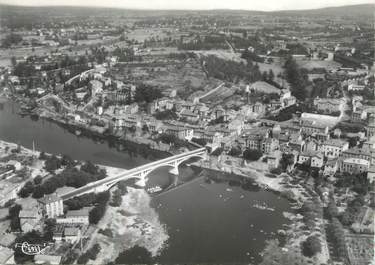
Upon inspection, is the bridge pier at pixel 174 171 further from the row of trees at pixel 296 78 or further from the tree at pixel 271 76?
the tree at pixel 271 76

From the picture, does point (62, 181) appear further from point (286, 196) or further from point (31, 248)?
point (286, 196)

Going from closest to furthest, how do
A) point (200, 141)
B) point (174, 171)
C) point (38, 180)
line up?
point (38, 180) < point (174, 171) < point (200, 141)

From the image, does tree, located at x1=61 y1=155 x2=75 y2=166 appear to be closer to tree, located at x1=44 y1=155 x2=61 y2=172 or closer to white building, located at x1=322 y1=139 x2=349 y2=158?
tree, located at x1=44 y1=155 x2=61 y2=172

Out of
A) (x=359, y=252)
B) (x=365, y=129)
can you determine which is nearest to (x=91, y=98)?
(x=365, y=129)

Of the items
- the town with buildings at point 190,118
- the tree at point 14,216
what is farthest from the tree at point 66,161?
the tree at point 14,216

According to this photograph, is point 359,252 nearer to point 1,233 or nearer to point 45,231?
point 45,231

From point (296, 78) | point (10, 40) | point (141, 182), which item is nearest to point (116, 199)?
point (141, 182)
